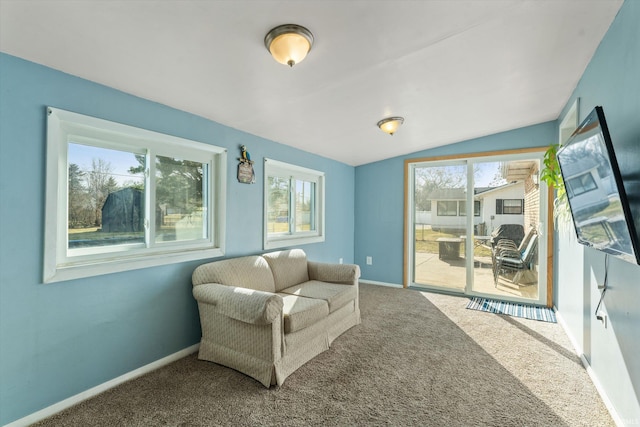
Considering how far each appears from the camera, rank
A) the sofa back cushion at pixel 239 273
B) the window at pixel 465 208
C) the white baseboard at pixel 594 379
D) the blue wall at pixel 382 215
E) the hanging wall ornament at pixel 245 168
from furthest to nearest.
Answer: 1. the blue wall at pixel 382 215
2. the window at pixel 465 208
3. the hanging wall ornament at pixel 245 168
4. the sofa back cushion at pixel 239 273
5. the white baseboard at pixel 594 379

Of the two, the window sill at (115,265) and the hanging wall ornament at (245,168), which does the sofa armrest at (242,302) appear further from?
the hanging wall ornament at (245,168)

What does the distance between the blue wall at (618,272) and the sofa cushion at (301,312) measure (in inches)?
74.7

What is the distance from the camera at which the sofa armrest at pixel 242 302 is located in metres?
1.99

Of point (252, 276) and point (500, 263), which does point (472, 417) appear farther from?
point (500, 263)

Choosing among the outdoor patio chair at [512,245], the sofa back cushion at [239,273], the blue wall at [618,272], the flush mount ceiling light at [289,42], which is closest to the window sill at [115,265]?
the sofa back cushion at [239,273]

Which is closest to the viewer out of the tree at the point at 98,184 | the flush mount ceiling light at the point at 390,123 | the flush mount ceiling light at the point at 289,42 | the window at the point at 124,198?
the flush mount ceiling light at the point at 289,42

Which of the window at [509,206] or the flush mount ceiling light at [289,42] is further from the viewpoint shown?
the window at [509,206]

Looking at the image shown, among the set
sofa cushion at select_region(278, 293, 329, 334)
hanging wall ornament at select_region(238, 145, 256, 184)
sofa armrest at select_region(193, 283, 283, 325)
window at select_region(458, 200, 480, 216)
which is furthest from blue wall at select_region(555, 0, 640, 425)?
hanging wall ornament at select_region(238, 145, 256, 184)

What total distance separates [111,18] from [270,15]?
2.60ft

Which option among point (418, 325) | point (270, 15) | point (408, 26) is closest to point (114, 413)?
point (270, 15)

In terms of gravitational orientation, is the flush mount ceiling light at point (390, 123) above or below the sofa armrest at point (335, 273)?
above

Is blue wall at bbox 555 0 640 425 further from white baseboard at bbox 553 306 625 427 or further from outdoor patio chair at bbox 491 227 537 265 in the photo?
outdoor patio chair at bbox 491 227 537 265

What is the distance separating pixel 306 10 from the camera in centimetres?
153

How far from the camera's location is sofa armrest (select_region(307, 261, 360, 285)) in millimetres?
3172
